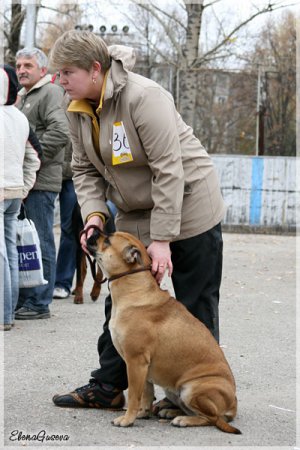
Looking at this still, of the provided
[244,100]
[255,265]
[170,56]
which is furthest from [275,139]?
[255,265]

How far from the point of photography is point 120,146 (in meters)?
4.43

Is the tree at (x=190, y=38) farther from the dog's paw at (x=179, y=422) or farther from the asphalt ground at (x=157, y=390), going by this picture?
the dog's paw at (x=179, y=422)

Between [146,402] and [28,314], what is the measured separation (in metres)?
3.14

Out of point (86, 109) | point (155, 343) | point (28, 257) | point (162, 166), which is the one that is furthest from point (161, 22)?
point (155, 343)

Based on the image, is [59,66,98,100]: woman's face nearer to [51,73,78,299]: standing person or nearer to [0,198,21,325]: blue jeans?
[0,198,21,325]: blue jeans

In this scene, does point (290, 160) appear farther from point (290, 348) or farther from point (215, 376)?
point (215, 376)

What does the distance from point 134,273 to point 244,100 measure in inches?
840

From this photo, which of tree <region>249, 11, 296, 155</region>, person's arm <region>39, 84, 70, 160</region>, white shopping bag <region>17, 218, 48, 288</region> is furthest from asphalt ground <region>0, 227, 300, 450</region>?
tree <region>249, 11, 296, 155</region>

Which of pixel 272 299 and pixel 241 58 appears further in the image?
pixel 241 58

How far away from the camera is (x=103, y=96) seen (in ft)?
14.3

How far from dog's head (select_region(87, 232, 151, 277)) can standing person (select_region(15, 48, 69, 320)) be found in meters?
3.40

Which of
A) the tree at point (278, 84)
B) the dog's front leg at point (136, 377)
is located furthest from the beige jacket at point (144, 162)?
the tree at point (278, 84)

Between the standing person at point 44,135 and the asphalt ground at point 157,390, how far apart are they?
0.74 m

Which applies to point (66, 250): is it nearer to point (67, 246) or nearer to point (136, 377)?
point (67, 246)
